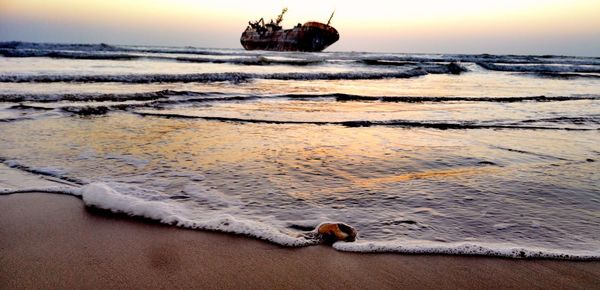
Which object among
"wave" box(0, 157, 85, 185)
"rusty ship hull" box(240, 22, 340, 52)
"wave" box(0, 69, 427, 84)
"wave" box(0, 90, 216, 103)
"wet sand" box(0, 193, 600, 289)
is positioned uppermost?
"rusty ship hull" box(240, 22, 340, 52)

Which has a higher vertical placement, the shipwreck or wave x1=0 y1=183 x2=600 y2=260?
the shipwreck

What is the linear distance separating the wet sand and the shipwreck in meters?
59.1

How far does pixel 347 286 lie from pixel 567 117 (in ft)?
21.8

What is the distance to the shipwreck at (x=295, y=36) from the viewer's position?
59.8m

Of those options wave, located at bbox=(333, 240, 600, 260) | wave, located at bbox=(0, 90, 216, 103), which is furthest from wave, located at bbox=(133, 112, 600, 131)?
wave, located at bbox=(333, 240, 600, 260)

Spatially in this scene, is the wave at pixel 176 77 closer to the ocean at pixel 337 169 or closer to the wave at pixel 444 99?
the ocean at pixel 337 169

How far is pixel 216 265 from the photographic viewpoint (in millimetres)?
2107

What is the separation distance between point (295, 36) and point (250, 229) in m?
59.6

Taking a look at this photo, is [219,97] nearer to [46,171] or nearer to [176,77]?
[176,77]

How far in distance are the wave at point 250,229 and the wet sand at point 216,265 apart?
0.05 m

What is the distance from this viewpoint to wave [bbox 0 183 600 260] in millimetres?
2266

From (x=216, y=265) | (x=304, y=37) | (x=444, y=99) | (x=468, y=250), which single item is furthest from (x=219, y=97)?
(x=304, y=37)

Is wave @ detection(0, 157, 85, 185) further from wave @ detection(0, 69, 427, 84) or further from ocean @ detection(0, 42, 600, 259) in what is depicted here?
wave @ detection(0, 69, 427, 84)

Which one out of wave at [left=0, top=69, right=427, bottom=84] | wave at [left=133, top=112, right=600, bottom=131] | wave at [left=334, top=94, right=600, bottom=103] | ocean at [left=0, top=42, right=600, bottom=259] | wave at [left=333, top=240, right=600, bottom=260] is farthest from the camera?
wave at [left=0, top=69, right=427, bottom=84]
